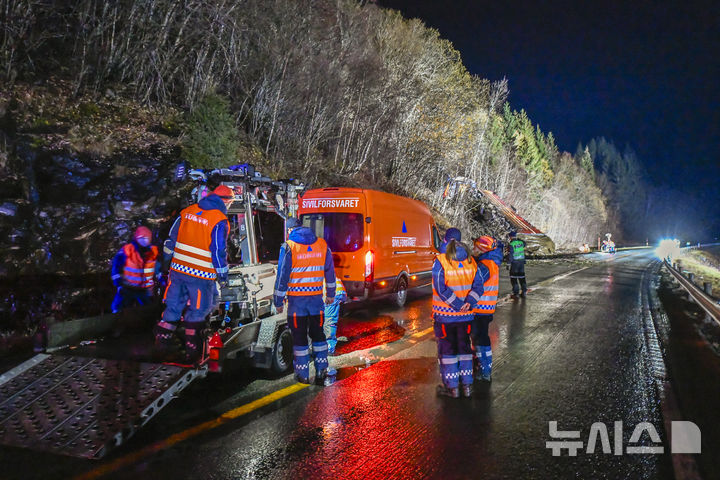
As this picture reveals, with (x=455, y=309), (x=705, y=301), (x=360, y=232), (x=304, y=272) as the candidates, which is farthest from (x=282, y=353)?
(x=705, y=301)

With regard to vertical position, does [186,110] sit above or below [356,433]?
above

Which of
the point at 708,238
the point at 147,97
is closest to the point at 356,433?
the point at 147,97

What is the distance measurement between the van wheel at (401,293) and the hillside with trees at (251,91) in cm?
686

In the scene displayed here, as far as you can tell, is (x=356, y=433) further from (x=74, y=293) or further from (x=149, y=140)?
(x=149, y=140)

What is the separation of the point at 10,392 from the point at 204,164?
32.9ft

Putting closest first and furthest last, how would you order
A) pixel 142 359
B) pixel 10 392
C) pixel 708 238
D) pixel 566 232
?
1. pixel 10 392
2. pixel 142 359
3. pixel 566 232
4. pixel 708 238

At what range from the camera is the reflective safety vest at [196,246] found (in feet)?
15.1

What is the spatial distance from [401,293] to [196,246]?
674 centimetres

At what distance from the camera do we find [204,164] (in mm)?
13047

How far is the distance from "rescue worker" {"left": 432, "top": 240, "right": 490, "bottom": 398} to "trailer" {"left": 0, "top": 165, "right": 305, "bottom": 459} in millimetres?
1944

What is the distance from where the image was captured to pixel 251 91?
18.2 metres

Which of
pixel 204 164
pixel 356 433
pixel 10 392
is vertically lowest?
pixel 356 433

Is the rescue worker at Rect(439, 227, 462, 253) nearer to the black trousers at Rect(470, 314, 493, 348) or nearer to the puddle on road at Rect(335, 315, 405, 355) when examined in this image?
the black trousers at Rect(470, 314, 493, 348)

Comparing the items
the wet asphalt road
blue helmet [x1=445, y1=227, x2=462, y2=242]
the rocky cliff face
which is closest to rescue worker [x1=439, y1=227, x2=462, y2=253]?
blue helmet [x1=445, y1=227, x2=462, y2=242]
